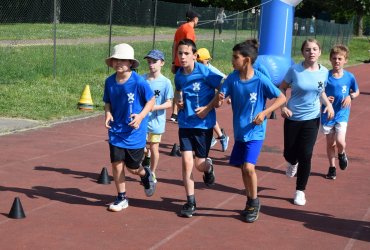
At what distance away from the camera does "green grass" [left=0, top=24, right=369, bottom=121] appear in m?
14.1

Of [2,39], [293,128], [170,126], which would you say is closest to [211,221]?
[293,128]

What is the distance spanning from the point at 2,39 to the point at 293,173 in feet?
48.2

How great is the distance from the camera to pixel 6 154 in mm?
9938

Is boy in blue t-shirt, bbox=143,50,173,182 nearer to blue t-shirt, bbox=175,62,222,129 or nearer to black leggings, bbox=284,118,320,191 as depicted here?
blue t-shirt, bbox=175,62,222,129

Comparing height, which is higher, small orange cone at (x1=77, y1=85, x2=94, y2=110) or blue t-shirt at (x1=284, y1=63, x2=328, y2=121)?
blue t-shirt at (x1=284, y1=63, x2=328, y2=121)

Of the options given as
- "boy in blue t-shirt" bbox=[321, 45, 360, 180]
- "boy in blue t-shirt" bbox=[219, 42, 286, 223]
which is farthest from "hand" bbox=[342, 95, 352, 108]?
"boy in blue t-shirt" bbox=[219, 42, 286, 223]

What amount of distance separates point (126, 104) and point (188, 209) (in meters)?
1.25

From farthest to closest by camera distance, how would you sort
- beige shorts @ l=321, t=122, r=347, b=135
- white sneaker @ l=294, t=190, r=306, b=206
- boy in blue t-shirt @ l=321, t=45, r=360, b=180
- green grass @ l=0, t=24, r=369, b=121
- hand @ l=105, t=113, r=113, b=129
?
1. green grass @ l=0, t=24, r=369, b=121
2. beige shorts @ l=321, t=122, r=347, b=135
3. boy in blue t-shirt @ l=321, t=45, r=360, b=180
4. white sneaker @ l=294, t=190, r=306, b=206
5. hand @ l=105, t=113, r=113, b=129

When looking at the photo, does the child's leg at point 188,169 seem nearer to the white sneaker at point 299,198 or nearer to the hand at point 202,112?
the hand at point 202,112

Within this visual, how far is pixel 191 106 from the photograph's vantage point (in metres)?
7.27

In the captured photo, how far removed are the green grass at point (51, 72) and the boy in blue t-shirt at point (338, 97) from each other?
5766mm

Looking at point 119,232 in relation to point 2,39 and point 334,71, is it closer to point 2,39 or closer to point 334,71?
point 334,71

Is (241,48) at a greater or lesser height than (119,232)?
greater

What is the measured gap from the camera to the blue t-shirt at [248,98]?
6910 mm
